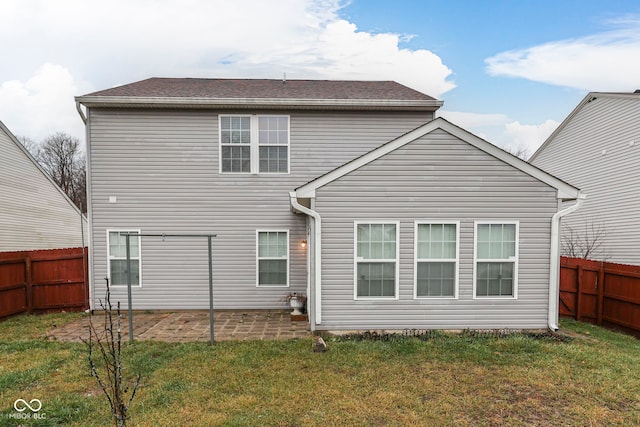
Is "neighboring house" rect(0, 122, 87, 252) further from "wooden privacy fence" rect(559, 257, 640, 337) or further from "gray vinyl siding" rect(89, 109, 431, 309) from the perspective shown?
"wooden privacy fence" rect(559, 257, 640, 337)

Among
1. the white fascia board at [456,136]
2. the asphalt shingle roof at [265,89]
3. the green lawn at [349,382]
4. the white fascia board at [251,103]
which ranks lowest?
the green lawn at [349,382]

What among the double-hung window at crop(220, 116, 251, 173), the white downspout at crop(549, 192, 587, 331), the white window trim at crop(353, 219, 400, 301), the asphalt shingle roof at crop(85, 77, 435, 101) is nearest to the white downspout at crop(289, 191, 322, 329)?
the white window trim at crop(353, 219, 400, 301)

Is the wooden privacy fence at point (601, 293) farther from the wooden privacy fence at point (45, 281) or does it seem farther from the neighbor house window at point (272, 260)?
the wooden privacy fence at point (45, 281)

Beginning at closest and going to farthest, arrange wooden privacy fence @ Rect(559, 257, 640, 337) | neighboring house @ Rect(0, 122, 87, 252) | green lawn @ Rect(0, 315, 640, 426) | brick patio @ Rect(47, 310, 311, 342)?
green lawn @ Rect(0, 315, 640, 426) → brick patio @ Rect(47, 310, 311, 342) → wooden privacy fence @ Rect(559, 257, 640, 337) → neighboring house @ Rect(0, 122, 87, 252)

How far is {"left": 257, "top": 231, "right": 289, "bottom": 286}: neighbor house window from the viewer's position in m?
8.77

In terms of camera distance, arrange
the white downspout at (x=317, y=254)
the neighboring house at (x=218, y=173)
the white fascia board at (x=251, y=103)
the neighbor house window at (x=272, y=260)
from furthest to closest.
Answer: the neighbor house window at (x=272, y=260), the neighboring house at (x=218, y=173), the white fascia board at (x=251, y=103), the white downspout at (x=317, y=254)

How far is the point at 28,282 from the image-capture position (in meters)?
8.66

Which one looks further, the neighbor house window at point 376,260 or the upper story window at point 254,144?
the upper story window at point 254,144

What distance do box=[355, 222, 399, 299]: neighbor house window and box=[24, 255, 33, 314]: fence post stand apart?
8750mm

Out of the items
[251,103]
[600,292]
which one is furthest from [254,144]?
[600,292]

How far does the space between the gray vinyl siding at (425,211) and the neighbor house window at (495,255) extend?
0.43 feet

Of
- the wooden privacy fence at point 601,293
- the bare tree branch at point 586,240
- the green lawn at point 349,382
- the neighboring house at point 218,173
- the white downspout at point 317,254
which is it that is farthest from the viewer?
the bare tree branch at point 586,240

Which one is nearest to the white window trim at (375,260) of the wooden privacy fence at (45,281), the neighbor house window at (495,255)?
the neighbor house window at (495,255)

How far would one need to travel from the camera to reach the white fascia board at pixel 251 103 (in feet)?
26.9
